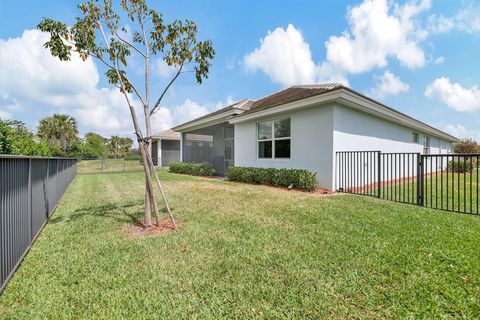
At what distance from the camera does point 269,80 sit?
52.4ft

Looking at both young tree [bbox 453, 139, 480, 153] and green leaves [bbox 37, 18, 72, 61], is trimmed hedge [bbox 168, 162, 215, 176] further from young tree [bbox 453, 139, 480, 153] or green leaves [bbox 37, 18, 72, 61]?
young tree [bbox 453, 139, 480, 153]

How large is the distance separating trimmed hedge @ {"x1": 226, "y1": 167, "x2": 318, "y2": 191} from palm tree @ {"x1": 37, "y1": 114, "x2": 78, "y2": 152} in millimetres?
35392

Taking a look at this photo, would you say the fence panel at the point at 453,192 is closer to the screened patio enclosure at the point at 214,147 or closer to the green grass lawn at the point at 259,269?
the green grass lawn at the point at 259,269

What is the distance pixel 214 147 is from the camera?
1759cm

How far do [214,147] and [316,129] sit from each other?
1043 cm

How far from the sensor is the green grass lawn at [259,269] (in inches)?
79.8

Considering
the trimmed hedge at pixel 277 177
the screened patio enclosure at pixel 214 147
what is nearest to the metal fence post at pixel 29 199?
the trimmed hedge at pixel 277 177

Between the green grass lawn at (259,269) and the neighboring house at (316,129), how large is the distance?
4.03 m

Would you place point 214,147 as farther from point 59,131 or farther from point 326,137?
point 59,131

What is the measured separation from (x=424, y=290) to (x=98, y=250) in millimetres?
4256

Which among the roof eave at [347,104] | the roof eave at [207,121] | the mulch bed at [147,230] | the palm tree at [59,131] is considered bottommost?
the mulch bed at [147,230]

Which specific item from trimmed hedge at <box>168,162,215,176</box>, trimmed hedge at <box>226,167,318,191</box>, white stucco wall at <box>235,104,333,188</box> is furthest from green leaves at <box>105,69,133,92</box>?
trimmed hedge at <box>168,162,215,176</box>

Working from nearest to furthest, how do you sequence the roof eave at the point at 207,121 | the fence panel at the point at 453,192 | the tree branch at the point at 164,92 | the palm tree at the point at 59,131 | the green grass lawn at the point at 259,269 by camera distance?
the green grass lawn at the point at 259,269
the tree branch at the point at 164,92
the fence panel at the point at 453,192
the roof eave at the point at 207,121
the palm tree at the point at 59,131

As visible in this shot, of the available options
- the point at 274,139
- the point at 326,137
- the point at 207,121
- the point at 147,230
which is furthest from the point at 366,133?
the point at 147,230
